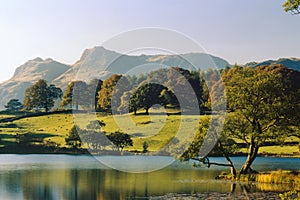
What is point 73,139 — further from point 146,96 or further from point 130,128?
point 146,96

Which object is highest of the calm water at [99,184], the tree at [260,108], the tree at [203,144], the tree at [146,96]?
the tree at [146,96]

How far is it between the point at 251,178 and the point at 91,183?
14401mm

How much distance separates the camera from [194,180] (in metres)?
46.9

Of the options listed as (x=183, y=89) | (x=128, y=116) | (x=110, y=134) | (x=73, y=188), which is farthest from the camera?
(x=183, y=89)

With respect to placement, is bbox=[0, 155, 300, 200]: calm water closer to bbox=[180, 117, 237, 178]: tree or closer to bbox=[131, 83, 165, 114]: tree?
bbox=[180, 117, 237, 178]: tree

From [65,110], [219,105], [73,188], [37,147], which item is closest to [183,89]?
[65,110]

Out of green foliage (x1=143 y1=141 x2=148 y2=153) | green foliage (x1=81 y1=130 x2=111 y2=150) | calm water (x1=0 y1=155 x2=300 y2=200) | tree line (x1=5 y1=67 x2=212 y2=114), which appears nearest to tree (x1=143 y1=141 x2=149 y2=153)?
green foliage (x1=143 y1=141 x2=148 y2=153)

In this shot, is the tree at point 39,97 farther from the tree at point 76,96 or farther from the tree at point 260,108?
the tree at point 260,108

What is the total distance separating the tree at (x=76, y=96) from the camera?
420ft

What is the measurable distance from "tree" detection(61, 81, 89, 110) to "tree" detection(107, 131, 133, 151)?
35.4 m

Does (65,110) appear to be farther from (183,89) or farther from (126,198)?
(126,198)

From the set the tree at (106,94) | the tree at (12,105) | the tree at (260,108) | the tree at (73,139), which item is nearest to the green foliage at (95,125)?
the tree at (73,139)

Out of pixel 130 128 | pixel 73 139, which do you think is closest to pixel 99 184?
pixel 73 139

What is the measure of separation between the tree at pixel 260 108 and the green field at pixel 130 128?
3637 centimetres
